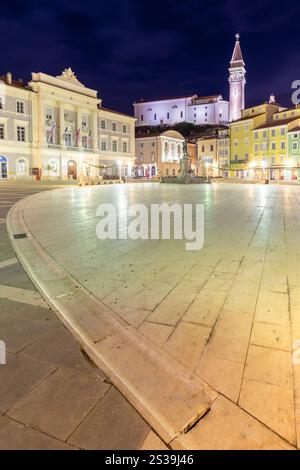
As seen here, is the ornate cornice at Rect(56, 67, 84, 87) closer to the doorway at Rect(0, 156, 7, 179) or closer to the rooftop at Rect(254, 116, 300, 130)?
the doorway at Rect(0, 156, 7, 179)

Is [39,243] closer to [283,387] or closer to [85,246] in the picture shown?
[85,246]

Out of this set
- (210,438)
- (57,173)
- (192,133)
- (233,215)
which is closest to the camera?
(210,438)

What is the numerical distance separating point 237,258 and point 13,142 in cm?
4604

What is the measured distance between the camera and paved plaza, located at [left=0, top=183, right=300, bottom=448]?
7.09ft

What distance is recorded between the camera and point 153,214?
11.5 m

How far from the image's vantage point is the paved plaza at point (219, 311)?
2.16 meters

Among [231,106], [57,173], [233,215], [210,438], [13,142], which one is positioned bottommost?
[210,438]

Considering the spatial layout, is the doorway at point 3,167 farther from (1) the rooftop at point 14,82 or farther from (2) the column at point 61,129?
(1) the rooftop at point 14,82

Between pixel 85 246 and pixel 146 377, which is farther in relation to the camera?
pixel 85 246

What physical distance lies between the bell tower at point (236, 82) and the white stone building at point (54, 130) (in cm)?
5394

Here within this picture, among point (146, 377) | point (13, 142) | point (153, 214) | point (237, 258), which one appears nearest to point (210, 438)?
point (146, 377)

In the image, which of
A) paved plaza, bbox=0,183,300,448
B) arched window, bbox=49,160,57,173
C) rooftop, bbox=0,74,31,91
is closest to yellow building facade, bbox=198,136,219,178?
arched window, bbox=49,160,57,173

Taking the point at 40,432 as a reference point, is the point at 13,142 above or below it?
above

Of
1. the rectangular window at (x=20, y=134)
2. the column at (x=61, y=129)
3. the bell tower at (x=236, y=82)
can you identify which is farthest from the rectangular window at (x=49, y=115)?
the bell tower at (x=236, y=82)
